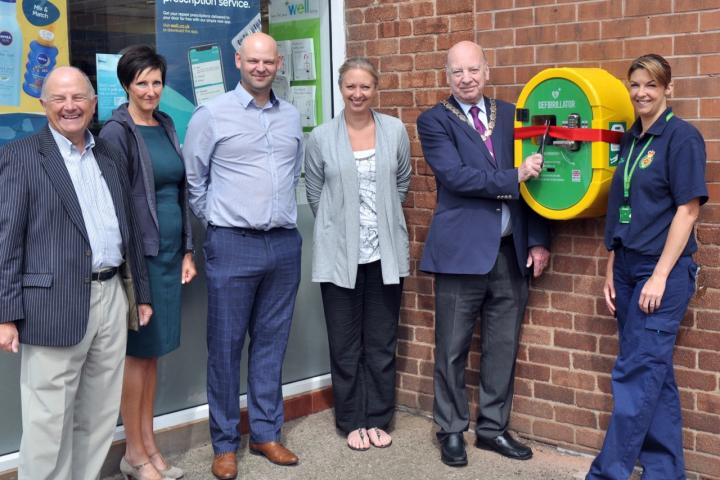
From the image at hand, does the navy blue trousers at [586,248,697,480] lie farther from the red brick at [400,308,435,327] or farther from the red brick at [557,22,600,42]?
the red brick at [400,308,435,327]

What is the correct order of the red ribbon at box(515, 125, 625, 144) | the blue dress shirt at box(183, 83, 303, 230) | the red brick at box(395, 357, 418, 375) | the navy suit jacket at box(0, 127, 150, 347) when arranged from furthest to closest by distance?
the red brick at box(395, 357, 418, 375), the blue dress shirt at box(183, 83, 303, 230), the red ribbon at box(515, 125, 625, 144), the navy suit jacket at box(0, 127, 150, 347)

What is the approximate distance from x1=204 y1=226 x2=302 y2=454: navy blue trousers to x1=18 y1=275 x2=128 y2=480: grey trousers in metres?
0.71

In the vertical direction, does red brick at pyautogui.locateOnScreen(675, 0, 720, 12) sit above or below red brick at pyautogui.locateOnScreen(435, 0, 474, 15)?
below

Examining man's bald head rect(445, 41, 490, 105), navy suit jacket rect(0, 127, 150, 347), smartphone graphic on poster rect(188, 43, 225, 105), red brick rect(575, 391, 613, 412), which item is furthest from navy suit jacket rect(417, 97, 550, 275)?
navy suit jacket rect(0, 127, 150, 347)

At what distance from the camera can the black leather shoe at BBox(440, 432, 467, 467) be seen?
190 inches

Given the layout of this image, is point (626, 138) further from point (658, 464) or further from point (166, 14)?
point (166, 14)

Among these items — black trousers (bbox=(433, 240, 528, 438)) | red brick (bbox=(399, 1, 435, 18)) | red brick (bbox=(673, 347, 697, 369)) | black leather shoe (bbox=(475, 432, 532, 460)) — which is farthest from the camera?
red brick (bbox=(399, 1, 435, 18))

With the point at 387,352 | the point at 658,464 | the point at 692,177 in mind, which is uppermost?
the point at 692,177

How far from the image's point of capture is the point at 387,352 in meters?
5.15

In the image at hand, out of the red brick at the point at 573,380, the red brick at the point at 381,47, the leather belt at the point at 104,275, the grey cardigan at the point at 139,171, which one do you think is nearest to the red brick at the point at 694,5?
the red brick at the point at 381,47

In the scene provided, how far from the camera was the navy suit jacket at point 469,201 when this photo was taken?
4645 millimetres

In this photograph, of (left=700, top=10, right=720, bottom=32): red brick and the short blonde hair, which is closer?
the short blonde hair

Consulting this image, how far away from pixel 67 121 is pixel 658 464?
2.87 m

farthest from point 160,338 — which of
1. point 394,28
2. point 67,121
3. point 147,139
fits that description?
point 394,28
